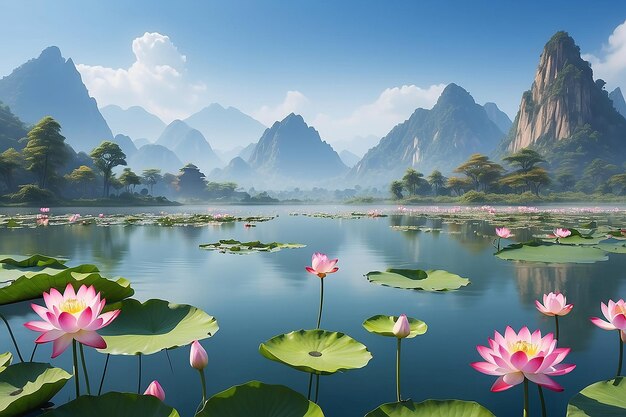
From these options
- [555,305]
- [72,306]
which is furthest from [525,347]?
[72,306]

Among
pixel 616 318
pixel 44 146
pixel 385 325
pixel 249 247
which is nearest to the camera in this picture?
pixel 616 318

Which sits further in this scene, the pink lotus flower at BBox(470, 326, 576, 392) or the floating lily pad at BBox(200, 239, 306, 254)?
the floating lily pad at BBox(200, 239, 306, 254)

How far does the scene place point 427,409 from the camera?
1.87 metres

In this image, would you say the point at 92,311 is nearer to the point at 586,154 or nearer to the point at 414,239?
the point at 414,239

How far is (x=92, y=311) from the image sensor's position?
6.09 ft

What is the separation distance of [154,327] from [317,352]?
1405mm

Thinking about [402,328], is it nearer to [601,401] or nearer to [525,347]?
[525,347]

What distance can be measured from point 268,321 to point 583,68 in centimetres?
16065

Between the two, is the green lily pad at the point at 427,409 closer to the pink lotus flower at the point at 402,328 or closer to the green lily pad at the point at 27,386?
the pink lotus flower at the point at 402,328

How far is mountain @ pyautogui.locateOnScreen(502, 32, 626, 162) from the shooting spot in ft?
376

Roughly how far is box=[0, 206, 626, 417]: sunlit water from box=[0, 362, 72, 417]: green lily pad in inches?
14.8

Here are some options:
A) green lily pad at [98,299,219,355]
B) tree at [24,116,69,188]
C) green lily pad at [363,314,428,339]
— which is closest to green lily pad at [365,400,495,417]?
green lily pad at [363,314,428,339]

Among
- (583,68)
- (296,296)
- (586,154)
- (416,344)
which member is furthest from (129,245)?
(583,68)

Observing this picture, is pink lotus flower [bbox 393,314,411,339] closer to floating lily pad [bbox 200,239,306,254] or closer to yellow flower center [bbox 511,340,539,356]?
yellow flower center [bbox 511,340,539,356]
